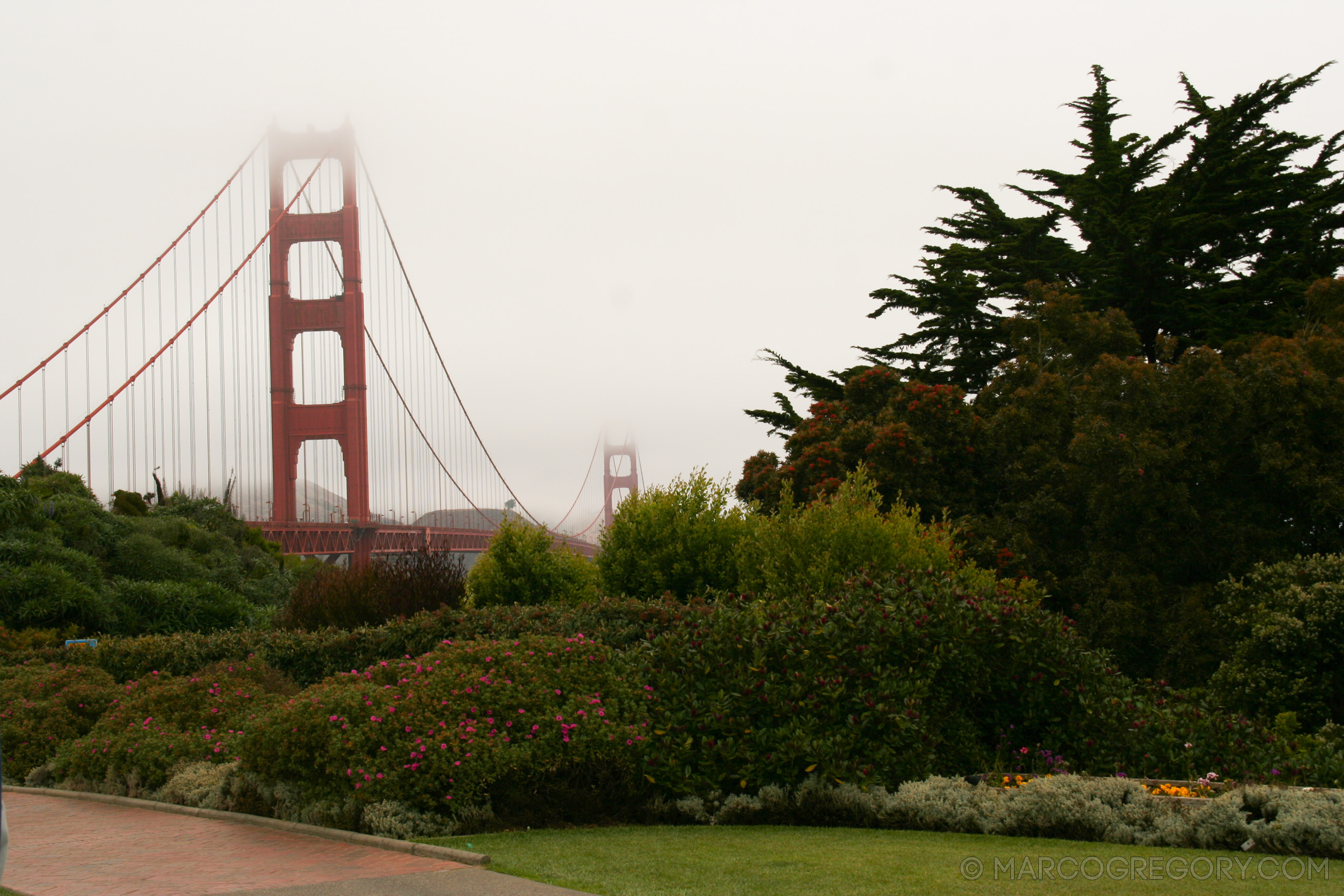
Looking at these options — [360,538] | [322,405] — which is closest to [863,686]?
[360,538]

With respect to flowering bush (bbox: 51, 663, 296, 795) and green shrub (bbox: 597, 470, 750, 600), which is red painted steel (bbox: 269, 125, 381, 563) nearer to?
green shrub (bbox: 597, 470, 750, 600)

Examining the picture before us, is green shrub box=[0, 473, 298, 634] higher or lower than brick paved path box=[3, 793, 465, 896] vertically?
higher

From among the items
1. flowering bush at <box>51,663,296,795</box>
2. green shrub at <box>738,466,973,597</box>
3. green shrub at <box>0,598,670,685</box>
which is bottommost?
flowering bush at <box>51,663,296,795</box>

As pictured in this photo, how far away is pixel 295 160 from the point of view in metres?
53.8

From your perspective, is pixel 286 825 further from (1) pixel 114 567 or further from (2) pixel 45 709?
(1) pixel 114 567

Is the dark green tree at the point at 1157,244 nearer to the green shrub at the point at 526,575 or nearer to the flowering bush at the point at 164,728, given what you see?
the green shrub at the point at 526,575

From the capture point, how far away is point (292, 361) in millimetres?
44750

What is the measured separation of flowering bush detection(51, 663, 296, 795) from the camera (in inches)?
448

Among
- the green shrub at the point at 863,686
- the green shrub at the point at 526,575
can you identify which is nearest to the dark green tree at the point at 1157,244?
the green shrub at the point at 526,575

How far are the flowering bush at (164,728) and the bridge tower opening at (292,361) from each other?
2577 cm

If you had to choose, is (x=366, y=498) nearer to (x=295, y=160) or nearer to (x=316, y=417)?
(x=316, y=417)

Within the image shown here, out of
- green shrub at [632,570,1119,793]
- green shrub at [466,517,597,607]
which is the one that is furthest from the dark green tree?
green shrub at [632,570,1119,793]

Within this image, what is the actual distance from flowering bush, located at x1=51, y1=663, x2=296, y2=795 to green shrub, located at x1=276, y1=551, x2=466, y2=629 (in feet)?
23.1

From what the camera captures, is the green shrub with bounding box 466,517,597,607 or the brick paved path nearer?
the brick paved path
